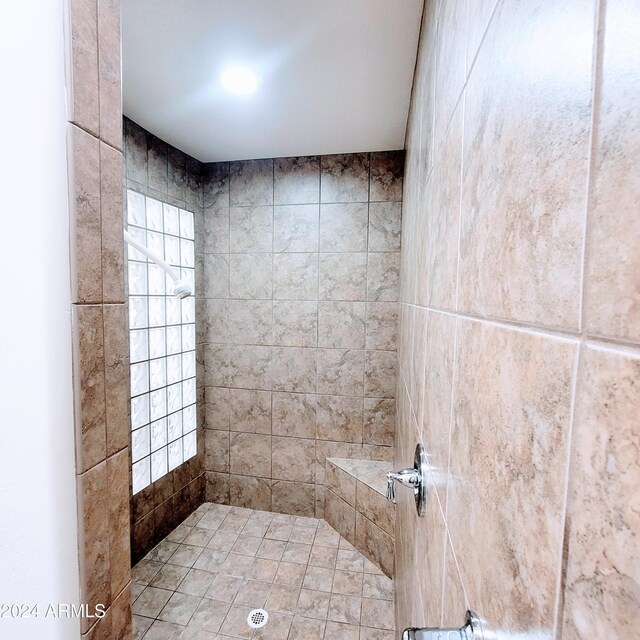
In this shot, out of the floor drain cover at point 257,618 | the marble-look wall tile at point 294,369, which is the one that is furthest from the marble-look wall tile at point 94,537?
A: the marble-look wall tile at point 294,369

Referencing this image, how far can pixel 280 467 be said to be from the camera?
2.51 metres

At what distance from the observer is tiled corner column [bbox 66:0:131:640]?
59 centimetres

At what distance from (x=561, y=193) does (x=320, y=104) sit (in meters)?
1.80

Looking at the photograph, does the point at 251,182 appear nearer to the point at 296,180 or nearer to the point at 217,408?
the point at 296,180

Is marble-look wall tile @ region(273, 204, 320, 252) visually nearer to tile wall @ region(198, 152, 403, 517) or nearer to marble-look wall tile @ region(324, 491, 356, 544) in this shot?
tile wall @ region(198, 152, 403, 517)

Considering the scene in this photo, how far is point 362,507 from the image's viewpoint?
213 cm

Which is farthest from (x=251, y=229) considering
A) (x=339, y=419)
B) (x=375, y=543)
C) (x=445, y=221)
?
(x=375, y=543)

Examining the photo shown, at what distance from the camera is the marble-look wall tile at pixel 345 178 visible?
7.52ft

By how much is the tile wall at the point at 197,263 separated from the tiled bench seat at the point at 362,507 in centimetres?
102

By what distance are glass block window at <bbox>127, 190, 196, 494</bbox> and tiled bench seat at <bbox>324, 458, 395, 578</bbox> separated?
1099 millimetres

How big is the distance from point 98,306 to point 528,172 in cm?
71

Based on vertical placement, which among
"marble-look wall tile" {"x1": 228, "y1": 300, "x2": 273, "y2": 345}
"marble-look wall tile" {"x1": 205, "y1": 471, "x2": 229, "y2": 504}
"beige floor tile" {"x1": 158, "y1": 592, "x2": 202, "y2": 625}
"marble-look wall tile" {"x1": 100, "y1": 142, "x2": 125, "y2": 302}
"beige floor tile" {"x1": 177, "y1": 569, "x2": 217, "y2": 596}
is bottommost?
"beige floor tile" {"x1": 158, "y1": 592, "x2": 202, "y2": 625}

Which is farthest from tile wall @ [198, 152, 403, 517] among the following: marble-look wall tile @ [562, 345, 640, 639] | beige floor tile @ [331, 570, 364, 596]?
marble-look wall tile @ [562, 345, 640, 639]

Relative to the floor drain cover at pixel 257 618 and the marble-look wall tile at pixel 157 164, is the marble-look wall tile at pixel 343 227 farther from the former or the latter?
the floor drain cover at pixel 257 618
